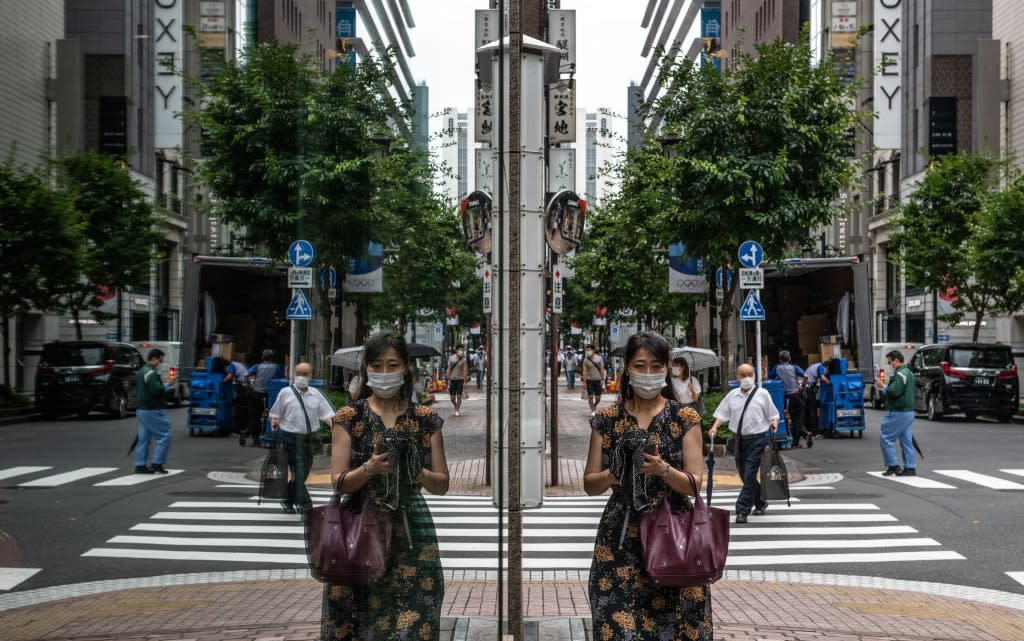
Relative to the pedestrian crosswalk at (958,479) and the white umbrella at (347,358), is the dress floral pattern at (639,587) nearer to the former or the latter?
the white umbrella at (347,358)

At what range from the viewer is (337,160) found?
5.30m

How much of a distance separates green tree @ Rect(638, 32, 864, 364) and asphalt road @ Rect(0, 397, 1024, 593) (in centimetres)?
437

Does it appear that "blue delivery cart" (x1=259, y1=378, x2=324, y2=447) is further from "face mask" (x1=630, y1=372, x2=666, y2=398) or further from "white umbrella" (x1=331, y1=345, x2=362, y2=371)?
"face mask" (x1=630, y1=372, x2=666, y2=398)

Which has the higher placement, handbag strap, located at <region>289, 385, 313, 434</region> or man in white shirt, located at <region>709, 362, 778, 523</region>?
handbag strap, located at <region>289, 385, 313, 434</region>

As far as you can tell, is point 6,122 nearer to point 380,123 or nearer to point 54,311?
point 380,123

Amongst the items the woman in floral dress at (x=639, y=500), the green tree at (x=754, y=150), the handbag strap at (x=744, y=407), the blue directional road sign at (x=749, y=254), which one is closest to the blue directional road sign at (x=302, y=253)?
the woman in floral dress at (x=639, y=500)

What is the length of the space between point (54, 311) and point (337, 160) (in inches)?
204

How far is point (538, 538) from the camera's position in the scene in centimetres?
1183

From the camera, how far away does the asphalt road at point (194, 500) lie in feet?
31.1

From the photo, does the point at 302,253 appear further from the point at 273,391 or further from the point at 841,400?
the point at 841,400

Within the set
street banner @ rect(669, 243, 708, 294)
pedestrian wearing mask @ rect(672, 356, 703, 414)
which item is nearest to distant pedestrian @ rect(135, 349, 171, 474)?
pedestrian wearing mask @ rect(672, 356, 703, 414)

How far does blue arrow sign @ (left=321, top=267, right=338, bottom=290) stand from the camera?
16.8 feet

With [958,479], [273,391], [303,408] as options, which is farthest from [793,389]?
[303,408]

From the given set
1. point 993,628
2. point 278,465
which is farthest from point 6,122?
point 993,628
